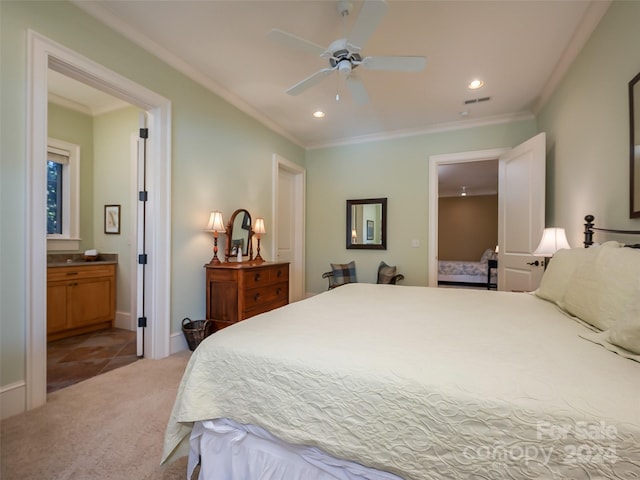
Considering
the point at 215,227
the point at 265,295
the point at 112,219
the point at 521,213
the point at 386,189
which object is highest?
the point at 386,189

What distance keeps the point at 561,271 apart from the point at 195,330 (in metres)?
2.95

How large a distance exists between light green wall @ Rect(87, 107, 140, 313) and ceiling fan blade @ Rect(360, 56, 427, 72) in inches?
120

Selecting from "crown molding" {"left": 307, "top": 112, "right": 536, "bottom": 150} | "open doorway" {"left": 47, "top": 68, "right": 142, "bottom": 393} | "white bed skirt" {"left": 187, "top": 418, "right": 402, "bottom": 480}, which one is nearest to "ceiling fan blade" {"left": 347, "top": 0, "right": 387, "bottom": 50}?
"white bed skirt" {"left": 187, "top": 418, "right": 402, "bottom": 480}

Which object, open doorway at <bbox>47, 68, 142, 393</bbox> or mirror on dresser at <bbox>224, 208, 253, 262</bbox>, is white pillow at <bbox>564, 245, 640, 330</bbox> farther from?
open doorway at <bbox>47, 68, 142, 393</bbox>

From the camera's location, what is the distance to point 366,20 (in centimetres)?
168

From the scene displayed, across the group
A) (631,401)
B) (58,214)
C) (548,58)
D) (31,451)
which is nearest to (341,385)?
(631,401)

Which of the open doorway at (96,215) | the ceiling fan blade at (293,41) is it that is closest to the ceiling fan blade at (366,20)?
the ceiling fan blade at (293,41)

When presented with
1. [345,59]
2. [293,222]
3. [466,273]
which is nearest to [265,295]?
[293,222]

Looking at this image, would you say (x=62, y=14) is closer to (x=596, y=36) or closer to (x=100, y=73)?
(x=100, y=73)

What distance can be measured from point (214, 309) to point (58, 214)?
2.61 m

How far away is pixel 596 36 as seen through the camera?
215 cm

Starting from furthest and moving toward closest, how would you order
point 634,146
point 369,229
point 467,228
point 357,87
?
point 467,228 < point 369,229 < point 357,87 < point 634,146

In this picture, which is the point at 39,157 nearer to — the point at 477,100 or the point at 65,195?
the point at 65,195

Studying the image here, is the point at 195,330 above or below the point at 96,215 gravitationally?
below
